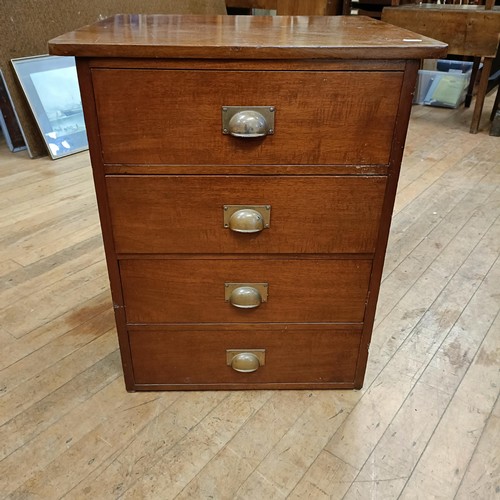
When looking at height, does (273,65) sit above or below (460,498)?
above

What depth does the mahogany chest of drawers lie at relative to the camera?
82 cm

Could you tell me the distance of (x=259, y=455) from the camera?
41.2 inches

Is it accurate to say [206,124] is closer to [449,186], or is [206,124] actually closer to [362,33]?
[362,33]

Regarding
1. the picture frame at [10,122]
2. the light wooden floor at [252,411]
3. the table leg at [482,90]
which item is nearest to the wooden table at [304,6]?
the table leg at [482,90]

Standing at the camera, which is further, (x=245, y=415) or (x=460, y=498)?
(x=245, y=415)

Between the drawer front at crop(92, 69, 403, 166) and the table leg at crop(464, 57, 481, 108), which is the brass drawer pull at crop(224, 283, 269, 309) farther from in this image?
the table leg at crop(464, 57, 481, 108)

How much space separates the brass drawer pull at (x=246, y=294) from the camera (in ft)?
3.42

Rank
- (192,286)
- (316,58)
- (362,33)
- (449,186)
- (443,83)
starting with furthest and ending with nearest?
1. (443,83)
2. (449,186)
3. (192,286)
4. (362,33)
5. (316,58)

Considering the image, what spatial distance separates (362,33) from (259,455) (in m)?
0.88

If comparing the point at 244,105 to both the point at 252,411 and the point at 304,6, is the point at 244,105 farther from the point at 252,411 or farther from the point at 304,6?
the point at 304,6

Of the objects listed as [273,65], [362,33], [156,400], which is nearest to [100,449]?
[156,400]

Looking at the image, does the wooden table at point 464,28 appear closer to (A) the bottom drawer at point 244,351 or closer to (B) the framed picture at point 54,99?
(B) the framed picture at point 54,99

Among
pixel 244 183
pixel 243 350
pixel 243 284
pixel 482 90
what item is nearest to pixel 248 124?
pixel 244 183

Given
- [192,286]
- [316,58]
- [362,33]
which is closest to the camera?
[316,58]
